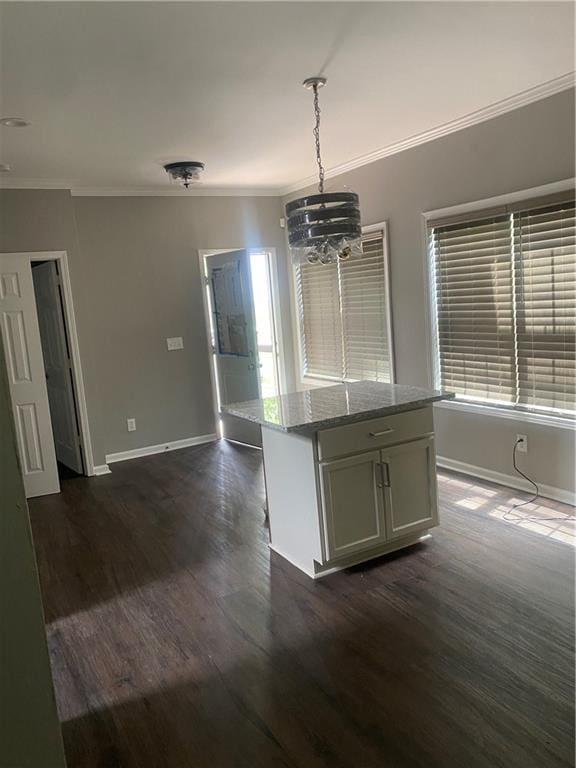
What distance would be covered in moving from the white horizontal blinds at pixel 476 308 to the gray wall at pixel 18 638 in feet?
12.1

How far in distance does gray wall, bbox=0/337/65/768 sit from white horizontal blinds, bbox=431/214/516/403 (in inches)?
145

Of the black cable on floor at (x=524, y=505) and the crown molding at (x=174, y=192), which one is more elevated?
the crown molding at (x=174, y=192)

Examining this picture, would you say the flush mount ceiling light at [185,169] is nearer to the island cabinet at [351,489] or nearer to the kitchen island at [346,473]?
the kitchen island at [346,473]

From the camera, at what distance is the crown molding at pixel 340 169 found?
11.6 feet

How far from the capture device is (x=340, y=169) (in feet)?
17.7

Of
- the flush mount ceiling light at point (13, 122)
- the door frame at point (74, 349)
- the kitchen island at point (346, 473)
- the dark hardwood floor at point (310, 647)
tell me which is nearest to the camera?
the dark hardwood floor at point (310, 647)

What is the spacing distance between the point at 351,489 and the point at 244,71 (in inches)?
85.2

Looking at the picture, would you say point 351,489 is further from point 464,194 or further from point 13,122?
point 13,122

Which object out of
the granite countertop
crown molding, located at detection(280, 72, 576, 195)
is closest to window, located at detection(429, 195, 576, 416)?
crown molding, located at detection(280, 72, 576, 195)

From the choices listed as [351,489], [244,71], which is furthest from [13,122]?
[351,489]

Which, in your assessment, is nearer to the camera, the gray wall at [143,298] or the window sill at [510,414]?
the window sill at [510,414]

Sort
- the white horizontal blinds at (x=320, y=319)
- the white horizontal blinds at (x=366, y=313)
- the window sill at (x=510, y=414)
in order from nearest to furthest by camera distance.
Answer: the window sill at (x=510, y=414)
the white horizontal blinds at (x=366, y=313)
the white horizontal blinds at (x=320, y=319)

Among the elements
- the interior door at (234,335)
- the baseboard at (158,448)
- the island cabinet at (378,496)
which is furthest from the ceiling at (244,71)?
the baseboard at (158,448)

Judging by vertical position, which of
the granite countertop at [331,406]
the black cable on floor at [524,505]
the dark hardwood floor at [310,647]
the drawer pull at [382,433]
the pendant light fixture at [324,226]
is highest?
the pendant light fixture at [324,226]
